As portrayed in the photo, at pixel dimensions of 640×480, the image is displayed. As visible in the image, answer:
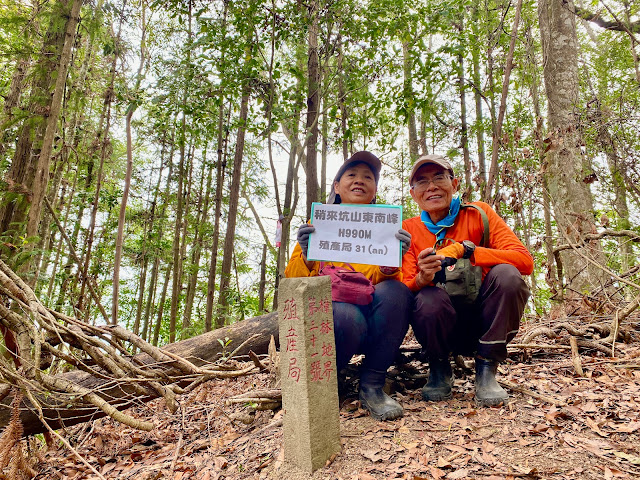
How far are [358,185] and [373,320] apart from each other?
926 mm

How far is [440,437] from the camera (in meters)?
2.17

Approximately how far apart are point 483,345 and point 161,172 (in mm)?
10751

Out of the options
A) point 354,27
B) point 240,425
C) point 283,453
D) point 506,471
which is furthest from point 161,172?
point 506,471

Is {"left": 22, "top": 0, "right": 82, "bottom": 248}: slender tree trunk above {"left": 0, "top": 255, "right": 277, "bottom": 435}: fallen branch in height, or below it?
above

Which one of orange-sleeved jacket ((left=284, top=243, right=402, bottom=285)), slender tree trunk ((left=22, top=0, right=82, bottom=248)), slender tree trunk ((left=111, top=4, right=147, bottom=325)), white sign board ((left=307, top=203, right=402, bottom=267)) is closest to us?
white sign board ((left=307, top=203, right=402, bottom=267))

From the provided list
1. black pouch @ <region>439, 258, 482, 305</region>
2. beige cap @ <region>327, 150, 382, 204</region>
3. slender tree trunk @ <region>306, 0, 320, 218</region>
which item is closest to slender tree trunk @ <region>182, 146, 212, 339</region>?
slender tree trunk @ <region>306, 0, 320, 218</region>

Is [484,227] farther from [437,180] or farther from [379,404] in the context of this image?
[379,404]

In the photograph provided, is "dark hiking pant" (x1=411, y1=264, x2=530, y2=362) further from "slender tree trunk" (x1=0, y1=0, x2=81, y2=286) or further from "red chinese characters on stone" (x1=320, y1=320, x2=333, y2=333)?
"slender tree trunk" (x1=0, y1=0, x2=81, y2=286)

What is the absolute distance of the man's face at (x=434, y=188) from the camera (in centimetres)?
271

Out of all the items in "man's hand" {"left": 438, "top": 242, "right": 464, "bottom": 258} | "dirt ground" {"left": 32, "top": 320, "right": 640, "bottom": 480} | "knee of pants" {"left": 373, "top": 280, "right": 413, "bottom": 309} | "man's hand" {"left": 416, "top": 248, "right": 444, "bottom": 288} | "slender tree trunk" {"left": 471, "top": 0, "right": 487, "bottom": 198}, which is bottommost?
"dirt ground" {"left": 32, "top": 320, "right": 640, "bottom": 480}

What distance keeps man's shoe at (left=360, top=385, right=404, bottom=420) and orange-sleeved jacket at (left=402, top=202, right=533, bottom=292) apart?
731 mm

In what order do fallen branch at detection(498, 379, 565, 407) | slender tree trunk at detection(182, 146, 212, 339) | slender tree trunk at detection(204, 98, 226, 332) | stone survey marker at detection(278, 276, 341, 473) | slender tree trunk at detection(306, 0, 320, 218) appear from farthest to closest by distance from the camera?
slender tree trunk at detection(182, 146, 212, 339) → slender tree trunk at detection(204, 98, 226, 332) → slender tree trunk at detection(306, 0, 320, 218) → fallen branch at detection(498, 379, 565, 407) → stone survey marker at detection(278, 276, 341, 473)

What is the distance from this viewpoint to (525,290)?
8.00 ft

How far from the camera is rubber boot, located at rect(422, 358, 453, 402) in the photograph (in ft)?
8.82
